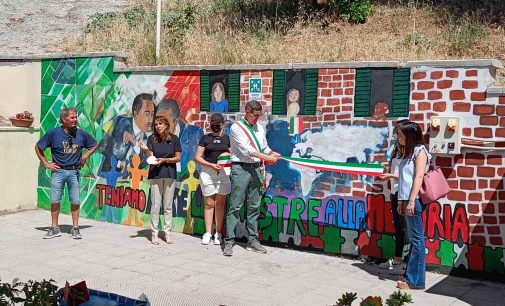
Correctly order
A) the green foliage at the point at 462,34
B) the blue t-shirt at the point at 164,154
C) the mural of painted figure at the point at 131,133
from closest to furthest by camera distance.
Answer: the blue t-shirt at the point at 164,154, the mural of painted figure at the point at 131,133, the green foliage at the point at 462,34

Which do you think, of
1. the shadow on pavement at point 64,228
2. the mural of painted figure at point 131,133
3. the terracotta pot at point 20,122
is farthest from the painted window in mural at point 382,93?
the terracotta pot at point 20,122

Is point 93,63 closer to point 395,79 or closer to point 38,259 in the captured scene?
point 38,259

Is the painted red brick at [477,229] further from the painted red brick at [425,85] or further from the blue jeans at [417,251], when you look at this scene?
the painted red brick at [425,85]

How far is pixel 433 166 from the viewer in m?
7.08

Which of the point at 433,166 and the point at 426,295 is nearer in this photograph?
the point at 426,295

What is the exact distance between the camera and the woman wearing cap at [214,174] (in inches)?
340

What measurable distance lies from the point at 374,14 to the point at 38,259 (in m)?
10.5

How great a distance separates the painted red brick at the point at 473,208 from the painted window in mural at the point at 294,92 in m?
2.35

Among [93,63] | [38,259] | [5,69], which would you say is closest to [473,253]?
[38,259]

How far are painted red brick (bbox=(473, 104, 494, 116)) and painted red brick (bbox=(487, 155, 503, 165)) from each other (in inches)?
19.4

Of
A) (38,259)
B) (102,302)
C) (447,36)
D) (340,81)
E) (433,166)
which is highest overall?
(447,36)

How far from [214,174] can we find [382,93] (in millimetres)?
2568

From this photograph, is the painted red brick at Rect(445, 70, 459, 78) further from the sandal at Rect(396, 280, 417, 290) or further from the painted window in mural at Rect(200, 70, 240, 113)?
the painted window in mural at Rect(200, 70, 240, 113)

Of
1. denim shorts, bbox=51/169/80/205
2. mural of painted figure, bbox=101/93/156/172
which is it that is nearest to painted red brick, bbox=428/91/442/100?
mural of painted figure, bbox=101/93/156/172
